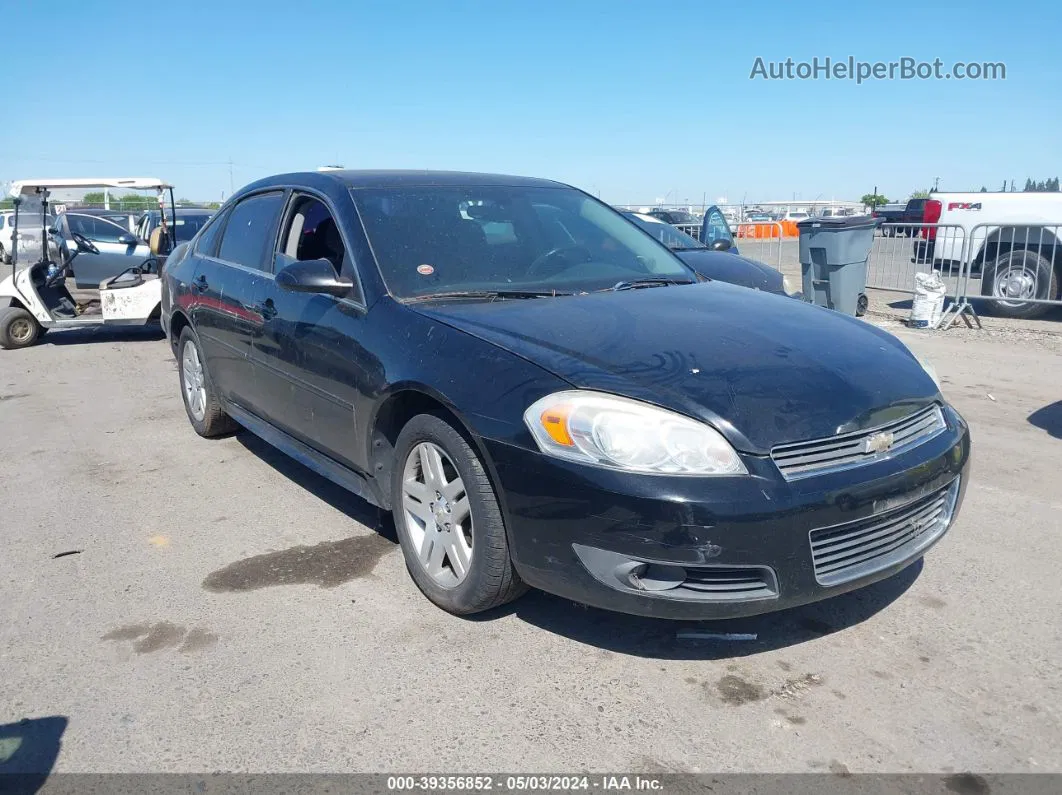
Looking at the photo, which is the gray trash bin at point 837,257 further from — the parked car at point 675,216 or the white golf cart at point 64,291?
the parked car at point 675,216

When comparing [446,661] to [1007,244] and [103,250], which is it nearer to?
[1007,244]

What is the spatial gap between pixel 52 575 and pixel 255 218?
218cm

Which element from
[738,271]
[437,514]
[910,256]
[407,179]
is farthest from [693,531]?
[910,256]

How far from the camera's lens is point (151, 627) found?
11.2ft

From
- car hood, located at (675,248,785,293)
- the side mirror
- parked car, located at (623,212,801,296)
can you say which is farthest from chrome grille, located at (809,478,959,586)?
car hood, located at (675,248,785,293)

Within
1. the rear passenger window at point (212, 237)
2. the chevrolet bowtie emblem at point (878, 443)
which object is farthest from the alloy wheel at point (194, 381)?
the chevrolet bowtie emblem at point (878, 443)

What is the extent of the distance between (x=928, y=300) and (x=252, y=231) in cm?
831

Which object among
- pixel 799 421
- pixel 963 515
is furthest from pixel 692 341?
pixel 963 515

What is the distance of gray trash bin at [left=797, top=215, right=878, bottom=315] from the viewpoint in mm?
10586

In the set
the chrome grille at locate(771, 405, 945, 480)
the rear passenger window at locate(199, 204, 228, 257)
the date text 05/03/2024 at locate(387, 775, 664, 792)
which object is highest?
the rear passenger window at locate(199, 204, 228, 257)

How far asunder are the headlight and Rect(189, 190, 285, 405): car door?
228 centimetres

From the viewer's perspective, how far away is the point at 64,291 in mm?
11156

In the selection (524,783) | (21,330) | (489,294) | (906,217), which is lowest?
(524,783)

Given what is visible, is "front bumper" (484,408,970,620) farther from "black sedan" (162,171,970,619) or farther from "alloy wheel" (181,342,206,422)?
"alloy wheel" (181,342,206,422)
